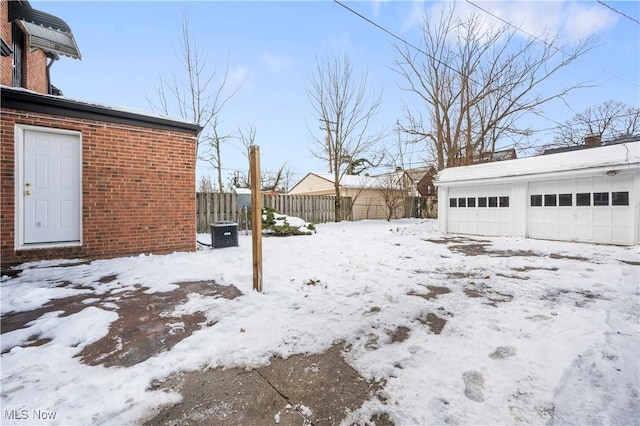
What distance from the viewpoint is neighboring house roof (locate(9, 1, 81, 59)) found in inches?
252

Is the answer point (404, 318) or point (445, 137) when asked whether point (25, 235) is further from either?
point (445, 137)

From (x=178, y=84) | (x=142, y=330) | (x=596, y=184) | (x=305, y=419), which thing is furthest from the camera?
(x=178, y=84)

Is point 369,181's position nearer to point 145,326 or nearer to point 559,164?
point 559,164

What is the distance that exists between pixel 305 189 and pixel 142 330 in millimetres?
25359

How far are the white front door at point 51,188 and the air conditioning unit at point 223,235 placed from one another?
2.54m

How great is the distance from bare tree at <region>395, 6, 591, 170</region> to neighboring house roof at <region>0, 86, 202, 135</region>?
1472 cm

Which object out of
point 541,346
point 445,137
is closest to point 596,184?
point 541,346

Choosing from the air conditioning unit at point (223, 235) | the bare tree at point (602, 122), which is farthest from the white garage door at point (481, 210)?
Result: the bare tree at point (602, 122)

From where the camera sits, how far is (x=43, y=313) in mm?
2910

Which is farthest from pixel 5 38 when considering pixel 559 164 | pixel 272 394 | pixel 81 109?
pixel 559 164

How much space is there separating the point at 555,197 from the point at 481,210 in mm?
2339

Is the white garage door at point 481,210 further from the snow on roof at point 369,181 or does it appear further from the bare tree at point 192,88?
the bare tree at point 192,88

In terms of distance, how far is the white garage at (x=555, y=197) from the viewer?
25.4ft

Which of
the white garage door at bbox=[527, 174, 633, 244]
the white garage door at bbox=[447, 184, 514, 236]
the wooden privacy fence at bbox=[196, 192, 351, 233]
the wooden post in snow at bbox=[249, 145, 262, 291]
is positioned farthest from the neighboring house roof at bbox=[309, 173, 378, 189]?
the wooden post in snow at bbox=[249, 145, 262, 291]
